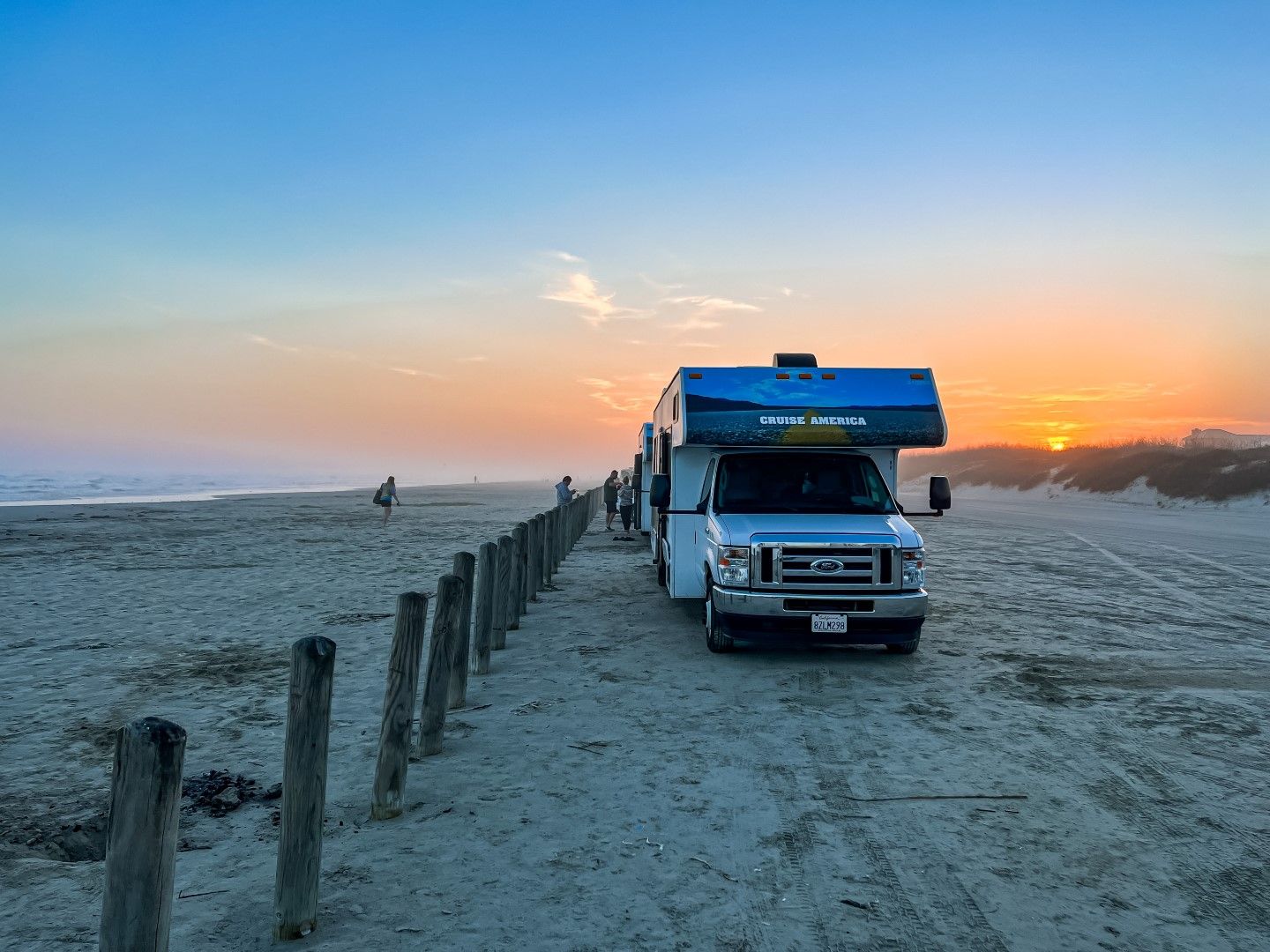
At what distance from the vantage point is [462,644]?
6.81m

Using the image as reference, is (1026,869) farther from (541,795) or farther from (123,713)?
(123,713)

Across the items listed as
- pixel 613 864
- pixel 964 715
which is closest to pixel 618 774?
pixel 613 864

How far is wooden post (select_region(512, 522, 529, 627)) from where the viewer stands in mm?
10859

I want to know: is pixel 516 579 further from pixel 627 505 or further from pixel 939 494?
pixel 627 505

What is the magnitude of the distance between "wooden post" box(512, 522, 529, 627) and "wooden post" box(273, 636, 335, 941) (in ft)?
22.1

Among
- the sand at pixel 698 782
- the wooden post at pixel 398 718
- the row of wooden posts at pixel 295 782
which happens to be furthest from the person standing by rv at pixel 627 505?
the wooden post at pixel 398 718

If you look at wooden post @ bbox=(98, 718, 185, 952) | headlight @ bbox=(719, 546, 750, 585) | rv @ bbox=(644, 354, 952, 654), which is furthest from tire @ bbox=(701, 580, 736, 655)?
wooden post @ bbox=(98, 718, 185, 952)

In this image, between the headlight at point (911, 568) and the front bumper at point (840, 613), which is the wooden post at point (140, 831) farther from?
the headlight at point (911, 568)

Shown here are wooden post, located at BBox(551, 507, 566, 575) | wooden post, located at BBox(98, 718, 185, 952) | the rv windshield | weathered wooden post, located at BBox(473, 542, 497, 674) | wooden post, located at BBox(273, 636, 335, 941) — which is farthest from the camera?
wooden post, located at BBox(551, 507, 566, 575)

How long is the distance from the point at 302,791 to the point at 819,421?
7251 millimetres

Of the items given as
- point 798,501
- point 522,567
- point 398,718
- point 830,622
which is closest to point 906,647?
point 830,622

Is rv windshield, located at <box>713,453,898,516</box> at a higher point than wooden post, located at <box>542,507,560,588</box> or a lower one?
higher

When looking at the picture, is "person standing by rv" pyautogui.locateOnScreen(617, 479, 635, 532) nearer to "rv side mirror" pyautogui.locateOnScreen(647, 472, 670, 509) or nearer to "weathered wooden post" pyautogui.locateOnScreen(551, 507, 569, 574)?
"weathered wooden post" pyautogui.locateOnScreen(551, 507, 569, 574)

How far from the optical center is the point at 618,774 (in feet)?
18.6
